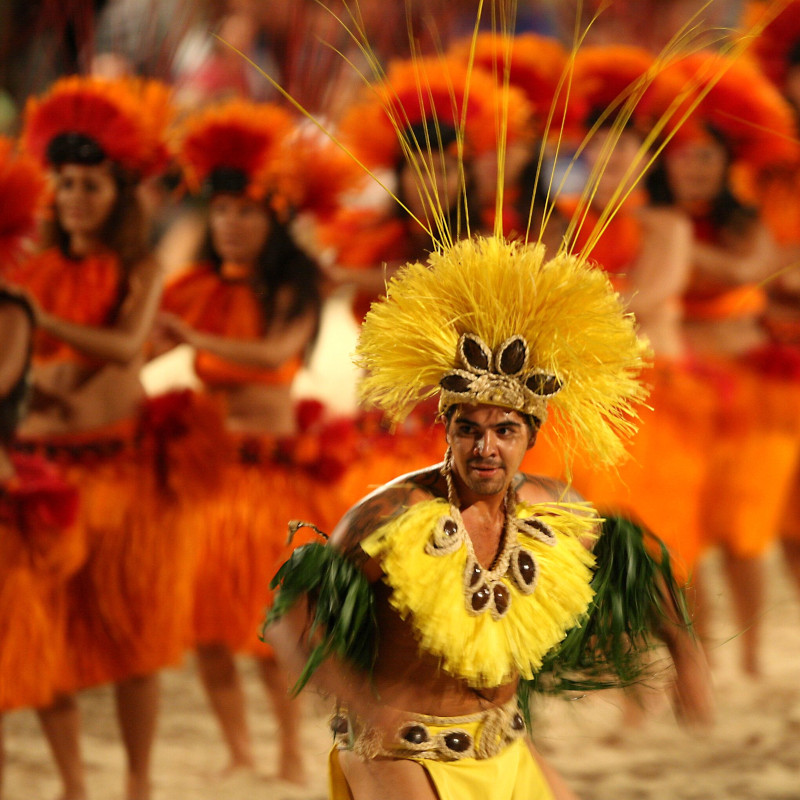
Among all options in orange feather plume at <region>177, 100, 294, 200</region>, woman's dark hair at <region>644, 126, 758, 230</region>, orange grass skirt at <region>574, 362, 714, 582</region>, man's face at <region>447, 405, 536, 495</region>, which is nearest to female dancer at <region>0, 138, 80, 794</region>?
orange feather plume at <region>177, 100, 294, 200</region>

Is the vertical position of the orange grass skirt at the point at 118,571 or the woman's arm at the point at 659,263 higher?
the woman's arm at the point at 659,263

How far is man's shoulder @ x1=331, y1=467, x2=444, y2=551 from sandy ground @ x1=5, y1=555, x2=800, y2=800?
53.4 inches

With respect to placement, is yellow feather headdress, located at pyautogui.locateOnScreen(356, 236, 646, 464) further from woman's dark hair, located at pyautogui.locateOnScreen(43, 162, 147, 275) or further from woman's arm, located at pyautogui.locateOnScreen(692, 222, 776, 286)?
woman's arm, located at pyautogui.locateOnScreen(692, 222, 776, 286)

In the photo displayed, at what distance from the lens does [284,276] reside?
365 centimetres

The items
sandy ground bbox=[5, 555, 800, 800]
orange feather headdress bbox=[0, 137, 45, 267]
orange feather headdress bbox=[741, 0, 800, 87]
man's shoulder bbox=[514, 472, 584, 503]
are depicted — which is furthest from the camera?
orange feather headdress bbox=[741, 0, 800, 87]

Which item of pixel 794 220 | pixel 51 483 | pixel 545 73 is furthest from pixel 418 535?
pixel 794 220

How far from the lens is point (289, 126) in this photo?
3.66 metres

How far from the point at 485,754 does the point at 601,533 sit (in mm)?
398

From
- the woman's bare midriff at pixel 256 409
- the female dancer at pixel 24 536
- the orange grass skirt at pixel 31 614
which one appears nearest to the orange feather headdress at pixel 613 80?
the woman's bare midriff at pixel 256 409

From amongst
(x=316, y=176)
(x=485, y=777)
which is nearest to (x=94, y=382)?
(x=316, y=176)

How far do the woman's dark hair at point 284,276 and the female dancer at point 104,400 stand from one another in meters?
0.37

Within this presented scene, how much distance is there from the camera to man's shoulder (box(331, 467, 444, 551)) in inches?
74.9

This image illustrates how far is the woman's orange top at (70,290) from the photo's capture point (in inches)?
129

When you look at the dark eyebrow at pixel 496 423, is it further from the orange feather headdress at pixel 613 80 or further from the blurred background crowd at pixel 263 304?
the orange feather headdress at pixel 613 80
